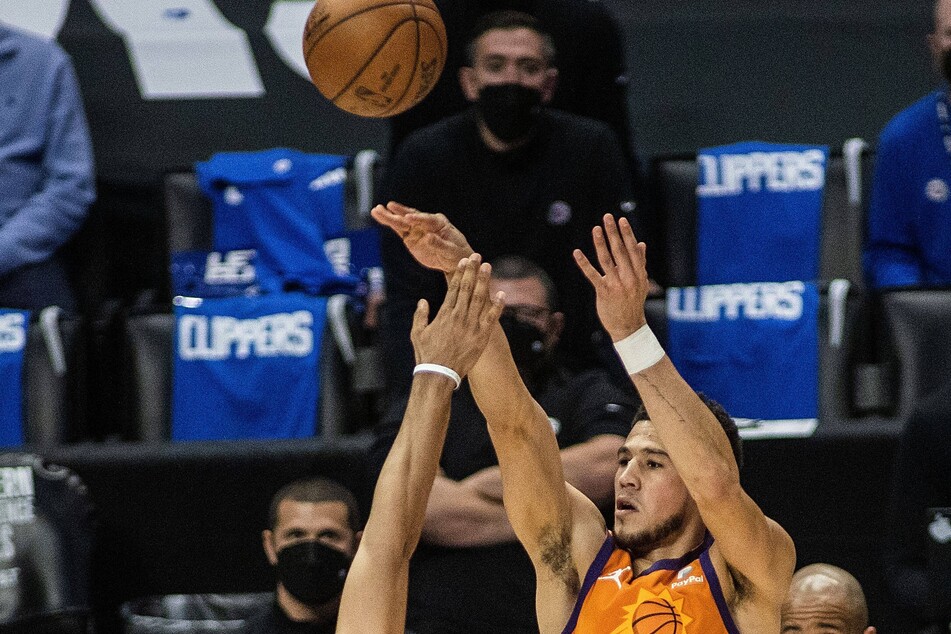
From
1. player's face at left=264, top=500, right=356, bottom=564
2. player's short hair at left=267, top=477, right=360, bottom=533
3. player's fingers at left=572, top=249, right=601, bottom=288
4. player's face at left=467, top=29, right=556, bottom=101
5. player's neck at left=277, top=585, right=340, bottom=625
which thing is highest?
player's face at left=467, top=29, right=556, bottom=101

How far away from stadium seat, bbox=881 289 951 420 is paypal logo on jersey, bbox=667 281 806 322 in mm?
353

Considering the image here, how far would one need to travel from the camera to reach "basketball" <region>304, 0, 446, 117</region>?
15.2ft

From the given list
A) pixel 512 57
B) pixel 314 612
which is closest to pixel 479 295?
pixel 314 612

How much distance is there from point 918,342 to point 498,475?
1.71m

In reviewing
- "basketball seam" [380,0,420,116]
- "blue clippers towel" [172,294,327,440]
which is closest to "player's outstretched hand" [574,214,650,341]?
"basketball seam" [380,0,420,116]

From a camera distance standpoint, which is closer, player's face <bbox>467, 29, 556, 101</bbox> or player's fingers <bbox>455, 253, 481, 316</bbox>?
player's fingers <bbox>455, 253, 481, 316</bbox>

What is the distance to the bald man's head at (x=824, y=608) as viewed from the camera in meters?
4.68

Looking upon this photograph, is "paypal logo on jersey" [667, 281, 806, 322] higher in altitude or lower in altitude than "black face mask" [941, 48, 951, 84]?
lower

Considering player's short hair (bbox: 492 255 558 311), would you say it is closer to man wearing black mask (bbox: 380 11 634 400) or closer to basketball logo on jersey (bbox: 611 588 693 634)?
man wearing black mask (bbox: 380 11 634 400)

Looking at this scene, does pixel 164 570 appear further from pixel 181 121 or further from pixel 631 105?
pixel 631 105

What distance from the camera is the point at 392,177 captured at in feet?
19.4

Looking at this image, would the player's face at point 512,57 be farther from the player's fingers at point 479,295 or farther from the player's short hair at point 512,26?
the player's fingers at point 479,295

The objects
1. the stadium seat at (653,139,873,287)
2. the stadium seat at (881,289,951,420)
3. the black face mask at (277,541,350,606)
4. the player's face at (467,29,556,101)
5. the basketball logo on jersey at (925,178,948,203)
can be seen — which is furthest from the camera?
the stadium seat at (653,139,873,287)

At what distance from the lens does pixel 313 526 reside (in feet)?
17.1
